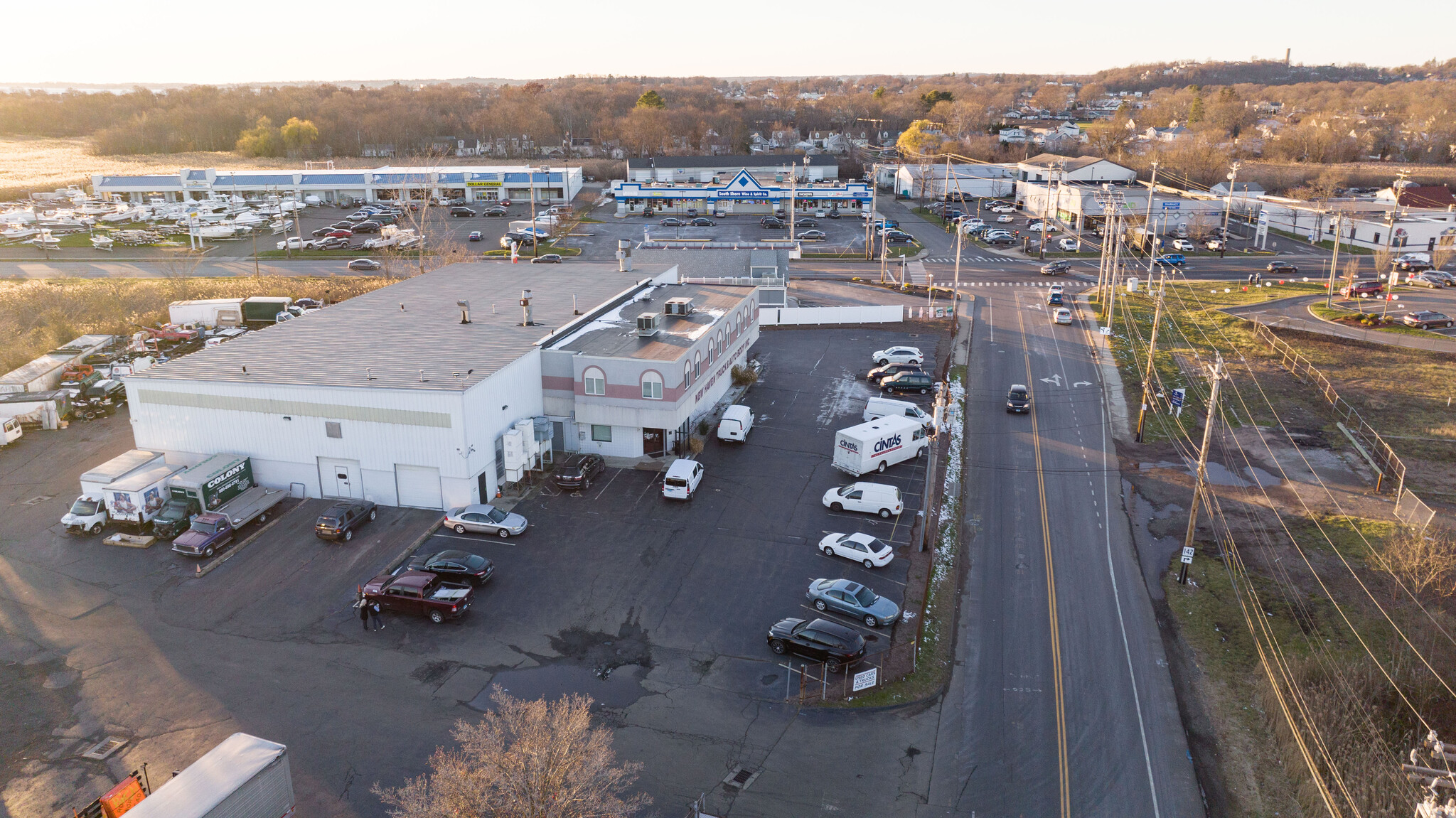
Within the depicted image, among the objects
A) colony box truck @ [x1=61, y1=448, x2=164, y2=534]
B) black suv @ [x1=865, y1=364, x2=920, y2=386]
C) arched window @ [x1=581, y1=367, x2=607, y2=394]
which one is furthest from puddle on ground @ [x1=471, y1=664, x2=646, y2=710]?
black suv @ [x1=865, y1=364, x2=920, y2=386]

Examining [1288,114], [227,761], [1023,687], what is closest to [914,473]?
[1023,687]

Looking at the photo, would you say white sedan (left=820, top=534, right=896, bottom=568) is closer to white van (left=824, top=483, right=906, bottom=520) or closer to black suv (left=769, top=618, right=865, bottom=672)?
white van (left=824, top=483, right=906, bottom=520)

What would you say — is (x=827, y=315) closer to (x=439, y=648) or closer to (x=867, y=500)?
(x=867, y=500)

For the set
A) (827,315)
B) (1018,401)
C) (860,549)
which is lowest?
(860,549)

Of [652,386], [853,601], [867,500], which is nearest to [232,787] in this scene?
[853,601]

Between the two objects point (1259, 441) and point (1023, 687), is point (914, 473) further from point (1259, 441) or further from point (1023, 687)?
point (1259, 441)

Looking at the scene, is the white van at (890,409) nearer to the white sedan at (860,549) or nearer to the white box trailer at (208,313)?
the white sedan at (860,549)

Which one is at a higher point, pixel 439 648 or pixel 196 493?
pixel 196 493
